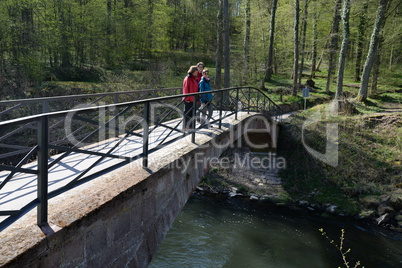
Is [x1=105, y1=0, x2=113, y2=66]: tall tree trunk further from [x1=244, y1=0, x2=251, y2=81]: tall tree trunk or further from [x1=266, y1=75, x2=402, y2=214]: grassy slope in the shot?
[x1=266, y1=75, x2=402, y2=214]: grassy slope

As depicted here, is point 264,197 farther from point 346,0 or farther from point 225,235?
point 346,0

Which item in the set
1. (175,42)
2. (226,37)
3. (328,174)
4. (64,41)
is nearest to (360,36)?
(226,37)

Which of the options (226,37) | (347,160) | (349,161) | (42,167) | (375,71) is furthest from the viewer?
(375,71)

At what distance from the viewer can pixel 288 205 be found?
43.4 ft

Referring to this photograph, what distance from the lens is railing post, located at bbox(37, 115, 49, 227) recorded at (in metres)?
2.62

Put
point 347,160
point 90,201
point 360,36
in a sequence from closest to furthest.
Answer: point 90,201, point 347,160, point 360,36

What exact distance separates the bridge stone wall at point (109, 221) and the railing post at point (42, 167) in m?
0.11

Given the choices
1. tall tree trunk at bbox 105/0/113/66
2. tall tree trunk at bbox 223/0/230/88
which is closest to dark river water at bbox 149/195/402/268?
tall tree trunk at bbox 223/0/230/88

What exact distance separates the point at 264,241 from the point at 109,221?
7.72 meters

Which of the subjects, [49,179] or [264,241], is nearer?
[49,179]

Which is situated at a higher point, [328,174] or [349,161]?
[349,161]

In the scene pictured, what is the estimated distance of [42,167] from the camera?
270 cm

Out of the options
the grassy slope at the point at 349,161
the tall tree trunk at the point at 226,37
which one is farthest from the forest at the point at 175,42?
the grassy slope at the point at 349,161

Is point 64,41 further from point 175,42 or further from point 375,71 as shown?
point 375,71
